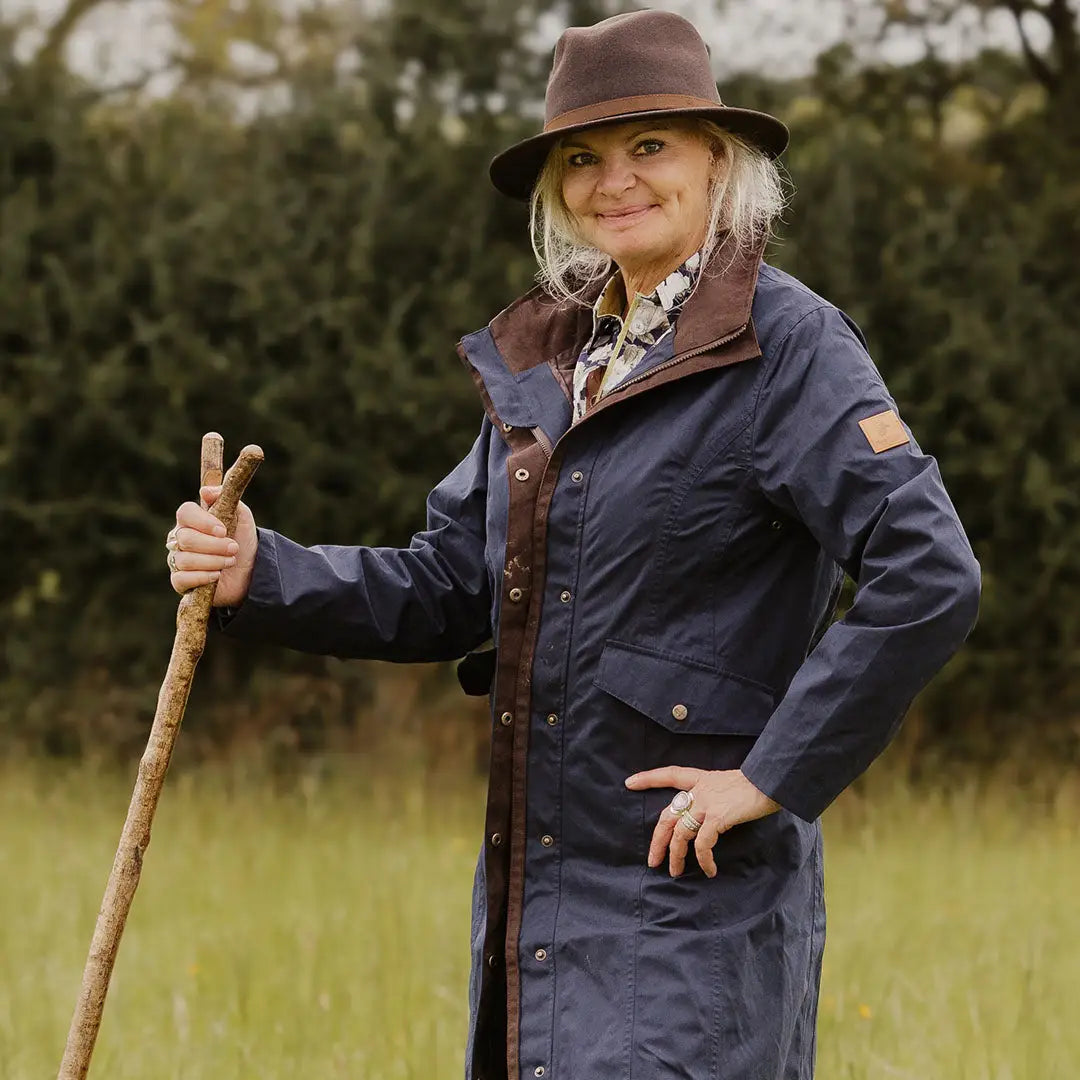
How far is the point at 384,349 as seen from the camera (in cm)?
645

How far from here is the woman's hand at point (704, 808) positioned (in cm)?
221

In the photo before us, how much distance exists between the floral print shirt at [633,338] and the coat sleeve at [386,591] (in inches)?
10.4

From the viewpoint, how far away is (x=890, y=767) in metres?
6.71

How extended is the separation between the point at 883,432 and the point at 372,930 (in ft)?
9.83

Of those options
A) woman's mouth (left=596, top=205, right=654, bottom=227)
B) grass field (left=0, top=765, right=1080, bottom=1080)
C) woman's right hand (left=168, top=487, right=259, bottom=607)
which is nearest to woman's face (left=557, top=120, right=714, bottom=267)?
woman's mouth (left=596, top=205, right=654, bottom=227)

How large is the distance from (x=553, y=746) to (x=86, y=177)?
5046 mm

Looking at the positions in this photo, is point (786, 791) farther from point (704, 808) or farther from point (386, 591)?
point (386, 591)

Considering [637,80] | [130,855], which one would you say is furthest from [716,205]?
[130,855]

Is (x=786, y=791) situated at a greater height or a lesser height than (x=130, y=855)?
greater

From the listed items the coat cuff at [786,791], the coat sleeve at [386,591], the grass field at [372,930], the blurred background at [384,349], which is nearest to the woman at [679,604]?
the coat cuff at [786,791]

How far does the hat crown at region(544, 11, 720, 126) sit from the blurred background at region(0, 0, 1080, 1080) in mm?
3895

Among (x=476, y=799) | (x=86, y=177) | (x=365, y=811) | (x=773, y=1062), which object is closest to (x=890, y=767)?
(x=476, y=799)

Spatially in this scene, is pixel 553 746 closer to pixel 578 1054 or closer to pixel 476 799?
pixel 578 1054

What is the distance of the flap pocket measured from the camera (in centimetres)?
226
